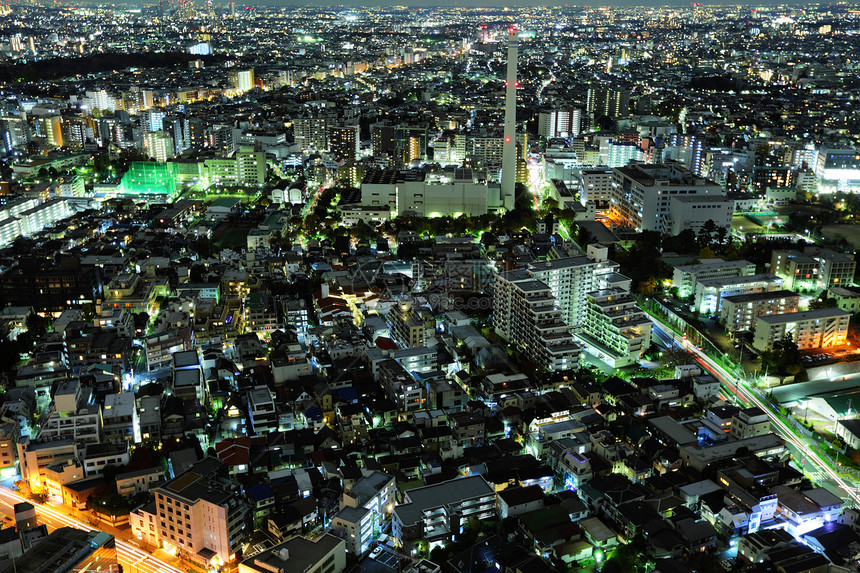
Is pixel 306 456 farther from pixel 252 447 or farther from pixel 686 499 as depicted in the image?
pixel 686 499

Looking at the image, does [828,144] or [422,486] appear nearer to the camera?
[422,486]

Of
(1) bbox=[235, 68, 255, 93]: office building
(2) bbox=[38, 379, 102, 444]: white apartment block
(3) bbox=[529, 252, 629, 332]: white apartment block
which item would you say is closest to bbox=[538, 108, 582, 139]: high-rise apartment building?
(3) bbox=[529, 252, 629, 332]: white apartment block

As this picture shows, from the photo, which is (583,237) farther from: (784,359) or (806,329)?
(784,359)

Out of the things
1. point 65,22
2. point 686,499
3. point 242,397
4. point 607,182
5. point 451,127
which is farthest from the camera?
point 65,22

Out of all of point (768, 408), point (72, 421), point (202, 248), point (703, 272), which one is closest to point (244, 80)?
point (202, 248)

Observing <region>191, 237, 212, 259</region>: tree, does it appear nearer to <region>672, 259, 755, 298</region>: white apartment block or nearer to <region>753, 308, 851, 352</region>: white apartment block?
<region>672, 259, 755, 298</region>: white apartment block

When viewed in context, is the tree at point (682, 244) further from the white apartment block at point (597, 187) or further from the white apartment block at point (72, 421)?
the white apartment block at point (72, 421)

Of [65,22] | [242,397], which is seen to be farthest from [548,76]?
[65,22]
